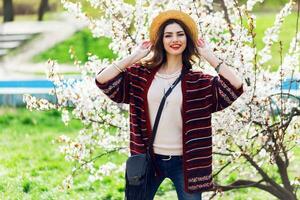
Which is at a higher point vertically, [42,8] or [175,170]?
[42,8]

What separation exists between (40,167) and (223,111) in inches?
143

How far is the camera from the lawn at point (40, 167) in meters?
7.31

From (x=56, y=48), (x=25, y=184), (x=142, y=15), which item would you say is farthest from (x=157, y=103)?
(x=56, y=48)

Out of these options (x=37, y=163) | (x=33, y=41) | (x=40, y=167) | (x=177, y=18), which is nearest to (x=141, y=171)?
(x=177, y=18)

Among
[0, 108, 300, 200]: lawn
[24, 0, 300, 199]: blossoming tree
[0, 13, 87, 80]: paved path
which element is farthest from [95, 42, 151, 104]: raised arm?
[0, 13, 87, 80]: paved path

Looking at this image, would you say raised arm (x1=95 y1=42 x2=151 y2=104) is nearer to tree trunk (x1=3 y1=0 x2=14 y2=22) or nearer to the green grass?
the green grass

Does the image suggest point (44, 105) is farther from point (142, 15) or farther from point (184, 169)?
point (184, 169)

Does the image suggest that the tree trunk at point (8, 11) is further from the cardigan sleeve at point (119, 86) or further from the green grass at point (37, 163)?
the cardigan sleeve at point (119, 86)

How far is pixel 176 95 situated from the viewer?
4.17 meters

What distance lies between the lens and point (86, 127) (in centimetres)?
595

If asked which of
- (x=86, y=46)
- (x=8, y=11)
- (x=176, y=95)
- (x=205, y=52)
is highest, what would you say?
(x=8, y=11)

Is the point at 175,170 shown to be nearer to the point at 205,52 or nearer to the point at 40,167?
the point at 205,52

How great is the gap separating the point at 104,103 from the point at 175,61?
5.00ft

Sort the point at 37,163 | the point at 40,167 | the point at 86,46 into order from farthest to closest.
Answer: the point at 86,46
the point at 37,163
the point at 40,167
